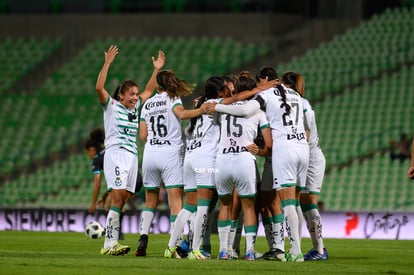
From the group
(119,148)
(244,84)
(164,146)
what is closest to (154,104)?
(164,146)

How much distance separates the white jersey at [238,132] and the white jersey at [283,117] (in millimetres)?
118

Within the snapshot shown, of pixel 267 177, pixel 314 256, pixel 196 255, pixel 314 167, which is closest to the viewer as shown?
pixel 196 255

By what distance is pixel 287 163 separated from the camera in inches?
520

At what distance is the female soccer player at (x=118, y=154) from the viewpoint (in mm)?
14227

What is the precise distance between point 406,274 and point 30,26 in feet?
93.1

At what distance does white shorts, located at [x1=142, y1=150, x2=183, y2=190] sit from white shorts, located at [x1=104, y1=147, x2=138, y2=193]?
0.34 meters

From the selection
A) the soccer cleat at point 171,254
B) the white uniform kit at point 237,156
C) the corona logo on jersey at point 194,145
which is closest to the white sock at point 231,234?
the soccer cleat at point 171,254

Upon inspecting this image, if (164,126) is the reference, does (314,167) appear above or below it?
below

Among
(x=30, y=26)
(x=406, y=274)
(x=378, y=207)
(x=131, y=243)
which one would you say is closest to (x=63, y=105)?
(x=30, y=26)

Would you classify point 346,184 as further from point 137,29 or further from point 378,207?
point 137,29

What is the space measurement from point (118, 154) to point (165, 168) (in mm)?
726

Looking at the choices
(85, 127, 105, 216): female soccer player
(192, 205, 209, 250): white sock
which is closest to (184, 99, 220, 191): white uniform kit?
(192, 205, 209, 250): white sock

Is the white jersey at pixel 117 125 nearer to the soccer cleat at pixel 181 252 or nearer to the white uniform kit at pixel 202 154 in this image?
the white uniform kit at pixel 202 154

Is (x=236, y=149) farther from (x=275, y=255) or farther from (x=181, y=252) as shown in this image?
(x=181, y=252)
